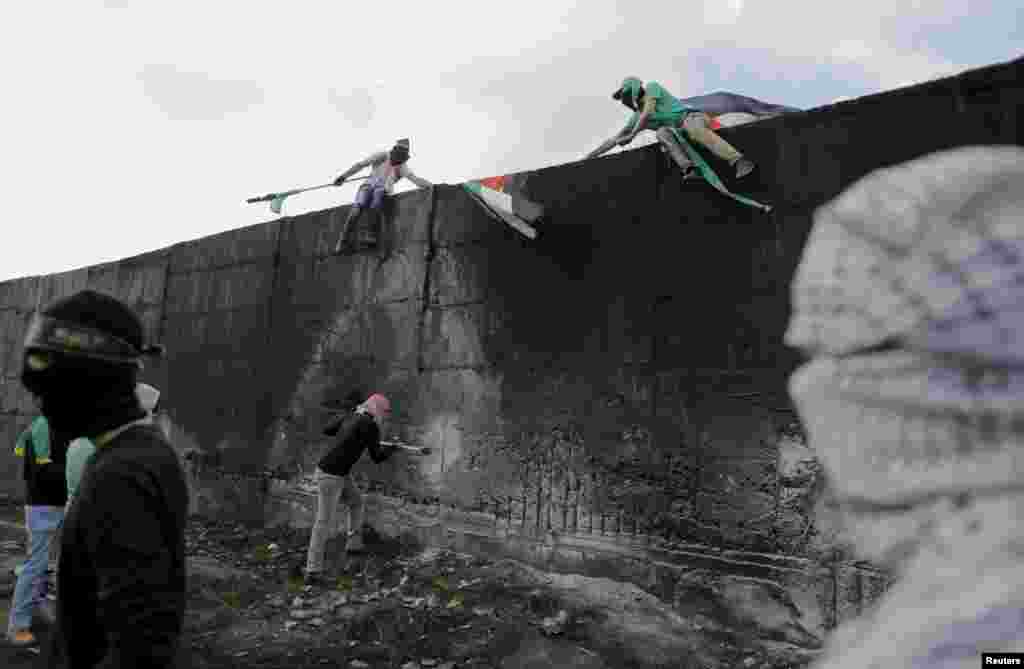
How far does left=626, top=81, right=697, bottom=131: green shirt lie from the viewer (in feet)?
15.7

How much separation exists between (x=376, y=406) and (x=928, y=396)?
5.45 metres

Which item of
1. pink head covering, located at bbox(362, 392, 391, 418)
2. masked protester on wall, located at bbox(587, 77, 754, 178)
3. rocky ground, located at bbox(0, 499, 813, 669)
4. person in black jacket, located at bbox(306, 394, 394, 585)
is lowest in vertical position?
rocky ground, located at bbox(0, 499, 813, 669)

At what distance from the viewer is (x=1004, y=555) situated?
0.63 metres

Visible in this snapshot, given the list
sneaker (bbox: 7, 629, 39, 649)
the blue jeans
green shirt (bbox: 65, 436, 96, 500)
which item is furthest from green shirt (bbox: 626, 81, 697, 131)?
sneaker (bbox: 7, 629, 39, 649)

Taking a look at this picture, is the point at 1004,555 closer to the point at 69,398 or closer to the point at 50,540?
the point at 69,398

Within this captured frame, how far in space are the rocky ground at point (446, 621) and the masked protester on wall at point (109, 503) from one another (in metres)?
2.86

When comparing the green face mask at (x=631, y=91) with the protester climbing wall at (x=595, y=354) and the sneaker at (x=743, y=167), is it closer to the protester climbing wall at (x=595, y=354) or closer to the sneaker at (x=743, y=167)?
the protester climbing wall at (x=595, y=354)

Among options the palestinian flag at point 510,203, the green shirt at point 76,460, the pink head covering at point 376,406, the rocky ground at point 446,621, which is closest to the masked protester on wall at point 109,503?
the green shirt at point 76,460

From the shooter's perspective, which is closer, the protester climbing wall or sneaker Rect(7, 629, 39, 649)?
the protester climbing wall

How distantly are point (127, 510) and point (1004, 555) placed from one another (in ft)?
4.88

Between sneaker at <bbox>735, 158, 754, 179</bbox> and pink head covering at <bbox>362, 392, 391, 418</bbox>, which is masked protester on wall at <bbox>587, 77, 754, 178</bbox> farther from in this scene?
pink head covering at <bbox>362, 392, 391, 418</bbox>

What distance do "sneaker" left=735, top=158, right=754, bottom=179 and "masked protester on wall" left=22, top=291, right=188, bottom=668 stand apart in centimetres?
368

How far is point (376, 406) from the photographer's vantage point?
19.4ft

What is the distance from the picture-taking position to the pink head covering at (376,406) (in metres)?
5.89
